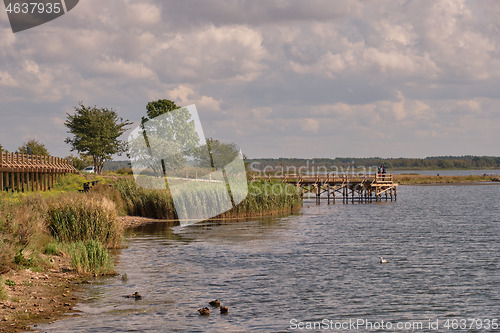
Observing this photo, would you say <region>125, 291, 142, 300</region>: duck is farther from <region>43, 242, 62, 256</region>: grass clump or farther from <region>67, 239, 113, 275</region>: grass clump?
<region>43, 242, 62, 256</region>: grass clump

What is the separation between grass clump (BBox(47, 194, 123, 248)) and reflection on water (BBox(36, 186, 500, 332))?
169 centimetres

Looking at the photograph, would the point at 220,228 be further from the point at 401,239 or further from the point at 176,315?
the point at 176,315

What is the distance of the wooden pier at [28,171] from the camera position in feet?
148

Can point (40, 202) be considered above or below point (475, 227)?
above

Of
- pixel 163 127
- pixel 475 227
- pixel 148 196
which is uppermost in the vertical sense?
pixel 163 127

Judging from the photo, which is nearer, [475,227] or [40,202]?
[40,202]

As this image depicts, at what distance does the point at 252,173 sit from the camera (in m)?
79.3

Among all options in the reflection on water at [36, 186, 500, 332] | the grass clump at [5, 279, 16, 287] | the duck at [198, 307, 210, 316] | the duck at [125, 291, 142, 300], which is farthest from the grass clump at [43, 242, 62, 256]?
the duck at [198, 307, 210, 316]

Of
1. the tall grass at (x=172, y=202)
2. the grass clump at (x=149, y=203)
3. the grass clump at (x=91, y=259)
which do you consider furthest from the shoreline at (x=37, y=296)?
the tall grass at (x=172, y=202)

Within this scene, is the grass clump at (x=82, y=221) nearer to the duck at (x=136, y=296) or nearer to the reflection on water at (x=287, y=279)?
the reflection on water at (x=287, y=279)

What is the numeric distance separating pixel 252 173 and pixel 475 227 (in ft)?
129

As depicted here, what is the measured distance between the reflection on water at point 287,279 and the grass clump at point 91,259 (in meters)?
0.85

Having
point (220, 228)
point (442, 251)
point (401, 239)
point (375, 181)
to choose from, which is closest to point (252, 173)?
point (375, 181)

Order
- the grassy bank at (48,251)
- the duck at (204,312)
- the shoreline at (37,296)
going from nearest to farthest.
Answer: the shoreline at (37,296), the grassy bank at (48,251), the duck at (204,312)
